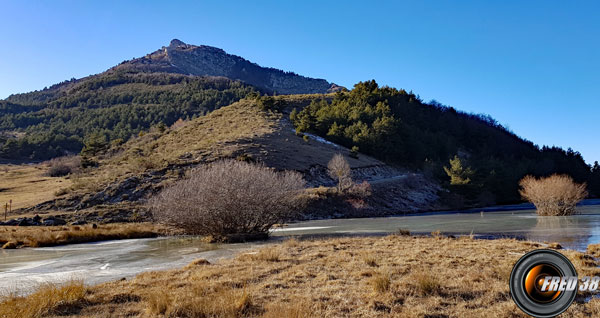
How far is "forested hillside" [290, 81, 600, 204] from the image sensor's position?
73250 millimetres

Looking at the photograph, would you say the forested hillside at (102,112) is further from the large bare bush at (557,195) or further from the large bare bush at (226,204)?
the large bare bush at (557,195)

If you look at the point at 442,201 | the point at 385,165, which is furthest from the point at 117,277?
the point at 385,165

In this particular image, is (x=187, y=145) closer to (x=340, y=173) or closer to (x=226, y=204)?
(x=340, y=173)

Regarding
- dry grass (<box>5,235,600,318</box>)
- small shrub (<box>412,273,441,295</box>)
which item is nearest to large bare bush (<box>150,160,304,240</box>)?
dry grass (<box>5,235,600,318</box>)

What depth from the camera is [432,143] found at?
324 ft

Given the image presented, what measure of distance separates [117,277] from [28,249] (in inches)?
578

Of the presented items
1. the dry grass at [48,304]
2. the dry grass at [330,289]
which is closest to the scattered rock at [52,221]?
the dry grass at [330,289]

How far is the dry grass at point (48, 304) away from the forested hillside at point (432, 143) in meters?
65.3

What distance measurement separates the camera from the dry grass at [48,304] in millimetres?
7969

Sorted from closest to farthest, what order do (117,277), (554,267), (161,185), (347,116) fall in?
1. (554,267)
2. (117,277)
3. (161,185)
4. (347,116)

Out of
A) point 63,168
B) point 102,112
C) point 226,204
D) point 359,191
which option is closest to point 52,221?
point 226,204

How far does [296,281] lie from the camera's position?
11.1 m

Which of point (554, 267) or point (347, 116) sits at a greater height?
point (347, 116)

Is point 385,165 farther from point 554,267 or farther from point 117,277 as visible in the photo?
point 554,267
